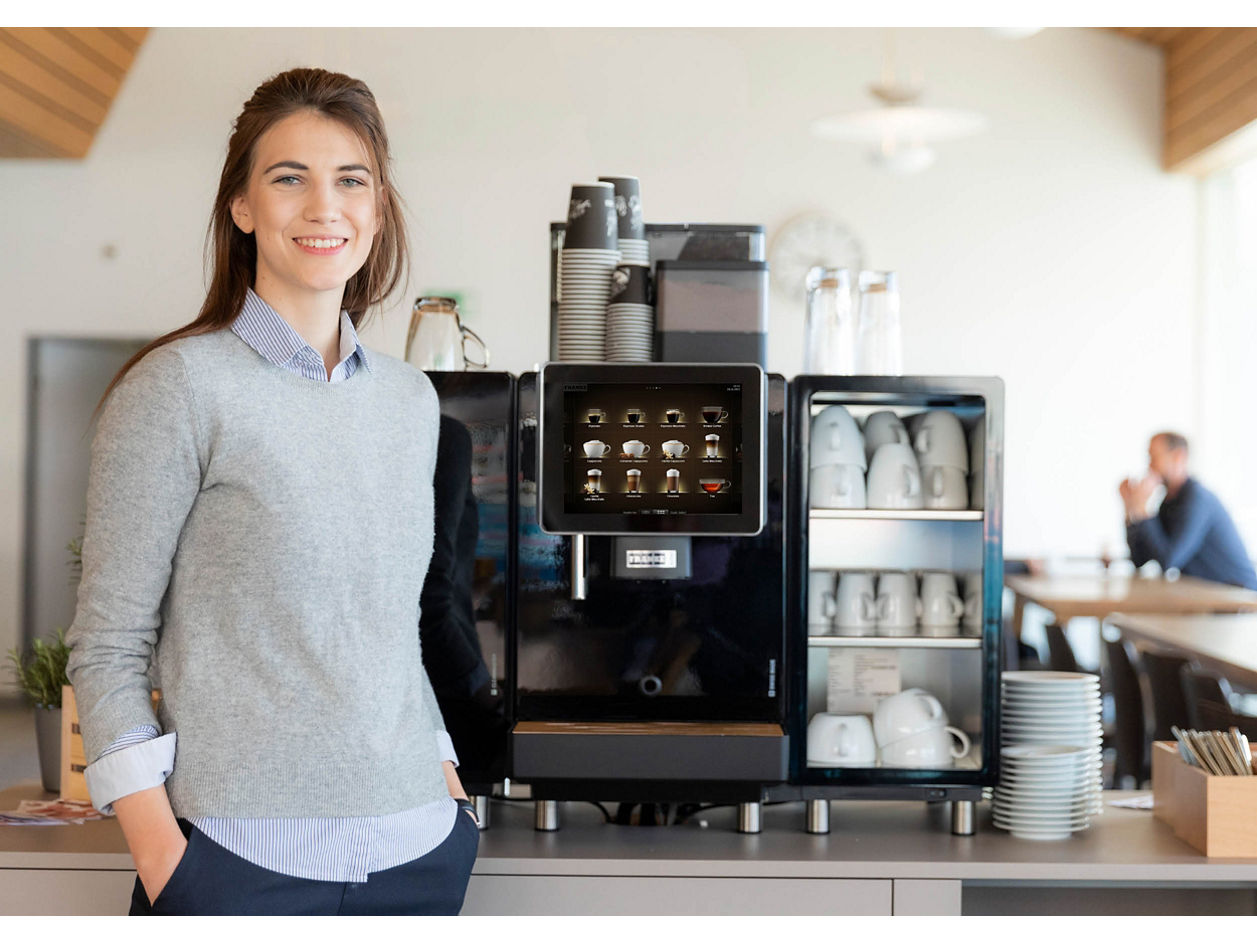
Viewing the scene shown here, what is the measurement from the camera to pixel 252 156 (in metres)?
1.47

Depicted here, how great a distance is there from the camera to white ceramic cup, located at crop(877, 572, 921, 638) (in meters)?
2.12

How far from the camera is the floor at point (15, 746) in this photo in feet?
17.2

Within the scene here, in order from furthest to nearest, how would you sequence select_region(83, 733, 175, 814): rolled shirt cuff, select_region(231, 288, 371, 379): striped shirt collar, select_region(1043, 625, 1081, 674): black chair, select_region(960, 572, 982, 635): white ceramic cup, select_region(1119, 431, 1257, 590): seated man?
1. select_region(1119, 431, 1257, 590): seated man
2. select_region(1043, 625, 1081, 674): black chair
3. select_region(960, 572, 982, 635): white ceramic cup
4. select_region(231, 288, 371, 379): striped shirt collar
5. select_region(83, 733, 175, 814): rolled shirt cuff

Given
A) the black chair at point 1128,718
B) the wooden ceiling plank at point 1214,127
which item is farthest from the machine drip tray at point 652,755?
the wooden ceiling plank at point 1214,127

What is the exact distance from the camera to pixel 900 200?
6.31m

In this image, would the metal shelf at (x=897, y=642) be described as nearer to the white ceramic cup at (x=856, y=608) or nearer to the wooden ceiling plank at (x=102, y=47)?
the white ceramic cup at (x=856, y=608)

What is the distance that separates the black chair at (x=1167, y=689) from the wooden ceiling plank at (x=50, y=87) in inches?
197

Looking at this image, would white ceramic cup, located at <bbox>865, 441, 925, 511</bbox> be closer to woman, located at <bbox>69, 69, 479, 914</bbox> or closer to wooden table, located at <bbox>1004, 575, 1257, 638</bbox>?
woman, located at <bbox>69, 69, 479, 914</bbox>

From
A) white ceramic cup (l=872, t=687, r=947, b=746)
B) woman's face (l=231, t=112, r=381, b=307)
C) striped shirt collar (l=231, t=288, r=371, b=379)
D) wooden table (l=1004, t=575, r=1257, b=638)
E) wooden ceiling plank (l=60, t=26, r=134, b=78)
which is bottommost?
wooden table (l=1004, t=575, r=1257, b=638)

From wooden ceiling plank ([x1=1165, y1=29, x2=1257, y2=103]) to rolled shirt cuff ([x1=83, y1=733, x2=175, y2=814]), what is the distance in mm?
5643

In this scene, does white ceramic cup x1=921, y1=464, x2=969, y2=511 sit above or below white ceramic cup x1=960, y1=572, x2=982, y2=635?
above

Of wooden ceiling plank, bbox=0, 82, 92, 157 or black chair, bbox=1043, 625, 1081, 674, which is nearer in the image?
black chair, bbox=1043, 625, 1081, 674

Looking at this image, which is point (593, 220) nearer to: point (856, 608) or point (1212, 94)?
point (856, 608)

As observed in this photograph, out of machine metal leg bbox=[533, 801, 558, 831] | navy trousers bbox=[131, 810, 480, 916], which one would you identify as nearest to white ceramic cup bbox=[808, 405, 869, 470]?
machine metal leg bbox=[533, 801, 558, 831]
